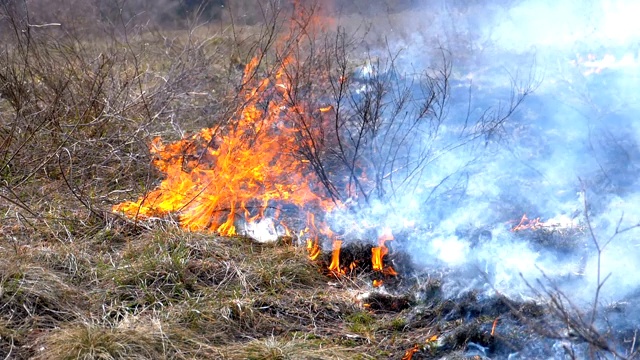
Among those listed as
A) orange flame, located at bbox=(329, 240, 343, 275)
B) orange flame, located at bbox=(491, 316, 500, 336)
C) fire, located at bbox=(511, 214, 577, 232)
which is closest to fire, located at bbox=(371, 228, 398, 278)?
orange flame, located at bbox=(329, 240, 343, 275)

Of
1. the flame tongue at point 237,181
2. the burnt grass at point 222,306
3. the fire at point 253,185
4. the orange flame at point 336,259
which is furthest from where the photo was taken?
the flame tongue at point 237,181

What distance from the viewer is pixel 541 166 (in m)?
6.38

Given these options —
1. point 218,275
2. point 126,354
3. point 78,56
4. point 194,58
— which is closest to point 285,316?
point 218,275

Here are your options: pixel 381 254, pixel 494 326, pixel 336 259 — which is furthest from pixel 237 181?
pixel 494 326

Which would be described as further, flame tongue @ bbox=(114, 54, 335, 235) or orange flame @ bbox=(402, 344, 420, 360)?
flame tongue @ bbox=(114, 54, 335, 235)

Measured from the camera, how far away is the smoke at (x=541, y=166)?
5.10m

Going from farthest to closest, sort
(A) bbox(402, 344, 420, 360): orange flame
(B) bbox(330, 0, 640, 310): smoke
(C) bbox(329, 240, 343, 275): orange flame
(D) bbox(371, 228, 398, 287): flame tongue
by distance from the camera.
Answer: (C) bbox(329, 240, 343, 275): orange flame < (D) bbox(371, 228, 398, 287): flame tongue < (B) bbox(330, 0, 640, 310): smoke < (A) bbox(402, 344, 420, 360): orange flame

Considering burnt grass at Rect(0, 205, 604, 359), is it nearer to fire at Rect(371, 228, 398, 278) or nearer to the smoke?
fire at Rect(371, 228, 398, 278)

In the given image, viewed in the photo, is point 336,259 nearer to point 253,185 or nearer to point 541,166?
point 253,185

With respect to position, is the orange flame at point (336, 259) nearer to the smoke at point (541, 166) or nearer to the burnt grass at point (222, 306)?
the burnt grass at point (222, 306)

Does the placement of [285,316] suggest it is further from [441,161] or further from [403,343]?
[441,161]

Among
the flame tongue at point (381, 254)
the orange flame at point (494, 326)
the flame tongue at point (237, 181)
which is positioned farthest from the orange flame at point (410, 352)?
the flame tongue at point (237, 181)

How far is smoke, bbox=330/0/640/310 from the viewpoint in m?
5.10

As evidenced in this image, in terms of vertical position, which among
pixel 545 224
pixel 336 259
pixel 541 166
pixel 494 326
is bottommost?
pixel 336 259
